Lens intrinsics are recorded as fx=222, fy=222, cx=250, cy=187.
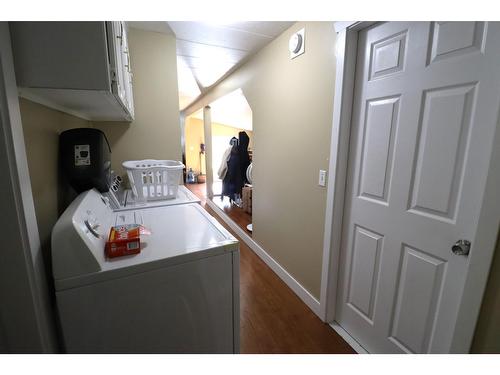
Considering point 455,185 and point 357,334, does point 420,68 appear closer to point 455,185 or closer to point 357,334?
point 455,185

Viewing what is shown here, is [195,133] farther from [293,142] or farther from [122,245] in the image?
[122,245]

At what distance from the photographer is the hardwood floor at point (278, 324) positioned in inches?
58.8

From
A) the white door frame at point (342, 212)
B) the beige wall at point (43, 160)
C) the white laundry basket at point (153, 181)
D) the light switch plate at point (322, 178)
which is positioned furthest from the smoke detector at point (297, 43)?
the beige wall at point (43, 160)

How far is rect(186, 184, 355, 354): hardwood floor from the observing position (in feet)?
4.90

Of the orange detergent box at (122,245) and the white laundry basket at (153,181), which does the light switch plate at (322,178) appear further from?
the orange detergent box at (122,245)

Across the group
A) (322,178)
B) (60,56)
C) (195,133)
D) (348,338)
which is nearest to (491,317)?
(348,338)

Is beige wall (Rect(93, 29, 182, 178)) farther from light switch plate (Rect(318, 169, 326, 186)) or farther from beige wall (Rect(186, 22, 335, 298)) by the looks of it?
light switch plate (Rect(318, 169, 326, 186))

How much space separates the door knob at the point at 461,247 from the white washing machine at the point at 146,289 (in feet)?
3.15

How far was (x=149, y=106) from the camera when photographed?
197cm

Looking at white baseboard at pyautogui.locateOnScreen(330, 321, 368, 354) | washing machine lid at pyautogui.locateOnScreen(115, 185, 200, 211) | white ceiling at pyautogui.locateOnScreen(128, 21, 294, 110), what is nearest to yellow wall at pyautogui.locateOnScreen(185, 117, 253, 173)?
white ceiling at pyautogui.locateOnScreen(128, 21, 294, 110)

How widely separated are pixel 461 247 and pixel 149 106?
89.8 inches
